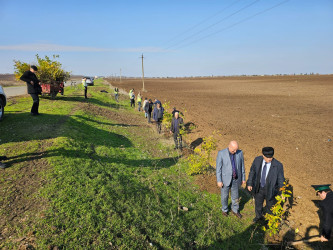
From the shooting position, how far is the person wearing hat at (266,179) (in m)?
5.38

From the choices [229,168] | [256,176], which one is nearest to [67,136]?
[229,168]

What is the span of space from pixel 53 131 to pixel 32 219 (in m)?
5.36

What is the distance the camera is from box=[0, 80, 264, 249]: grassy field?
13.7 feet

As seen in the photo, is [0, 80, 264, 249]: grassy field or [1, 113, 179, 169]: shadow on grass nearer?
[0, 80, 264, 249]: grassy field

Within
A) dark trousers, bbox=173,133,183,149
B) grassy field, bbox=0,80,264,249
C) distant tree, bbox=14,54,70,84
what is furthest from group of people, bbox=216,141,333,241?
distant tree, bbox=14,54,70,84

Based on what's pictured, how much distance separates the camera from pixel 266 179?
18.1 ft

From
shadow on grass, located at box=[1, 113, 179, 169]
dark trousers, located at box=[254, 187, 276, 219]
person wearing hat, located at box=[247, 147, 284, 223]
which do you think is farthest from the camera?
shadow on grass, located at box=[1, 113, 179, 169]

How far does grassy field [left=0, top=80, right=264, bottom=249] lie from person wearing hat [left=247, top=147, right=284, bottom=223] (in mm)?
897

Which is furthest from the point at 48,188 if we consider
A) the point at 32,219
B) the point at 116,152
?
the point at 116,152

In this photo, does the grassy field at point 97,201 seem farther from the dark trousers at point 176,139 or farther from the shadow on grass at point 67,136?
the dark trousers at point 176,139

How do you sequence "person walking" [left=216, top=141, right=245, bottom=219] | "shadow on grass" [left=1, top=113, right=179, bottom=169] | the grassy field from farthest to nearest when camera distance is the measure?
"shadow on grass" [left=1, top=113, right=179, bottom=169]
"person walking" [left=216, top=141, right=245, bottom=219]
the grassy field

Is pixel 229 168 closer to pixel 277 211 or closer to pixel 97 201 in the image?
pixel 277 211

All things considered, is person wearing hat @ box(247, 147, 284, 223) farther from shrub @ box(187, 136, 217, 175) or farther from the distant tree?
the distant tree

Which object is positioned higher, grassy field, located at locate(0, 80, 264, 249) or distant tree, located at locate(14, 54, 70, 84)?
distant tree, located at locate(14, 54, 70, 84)
